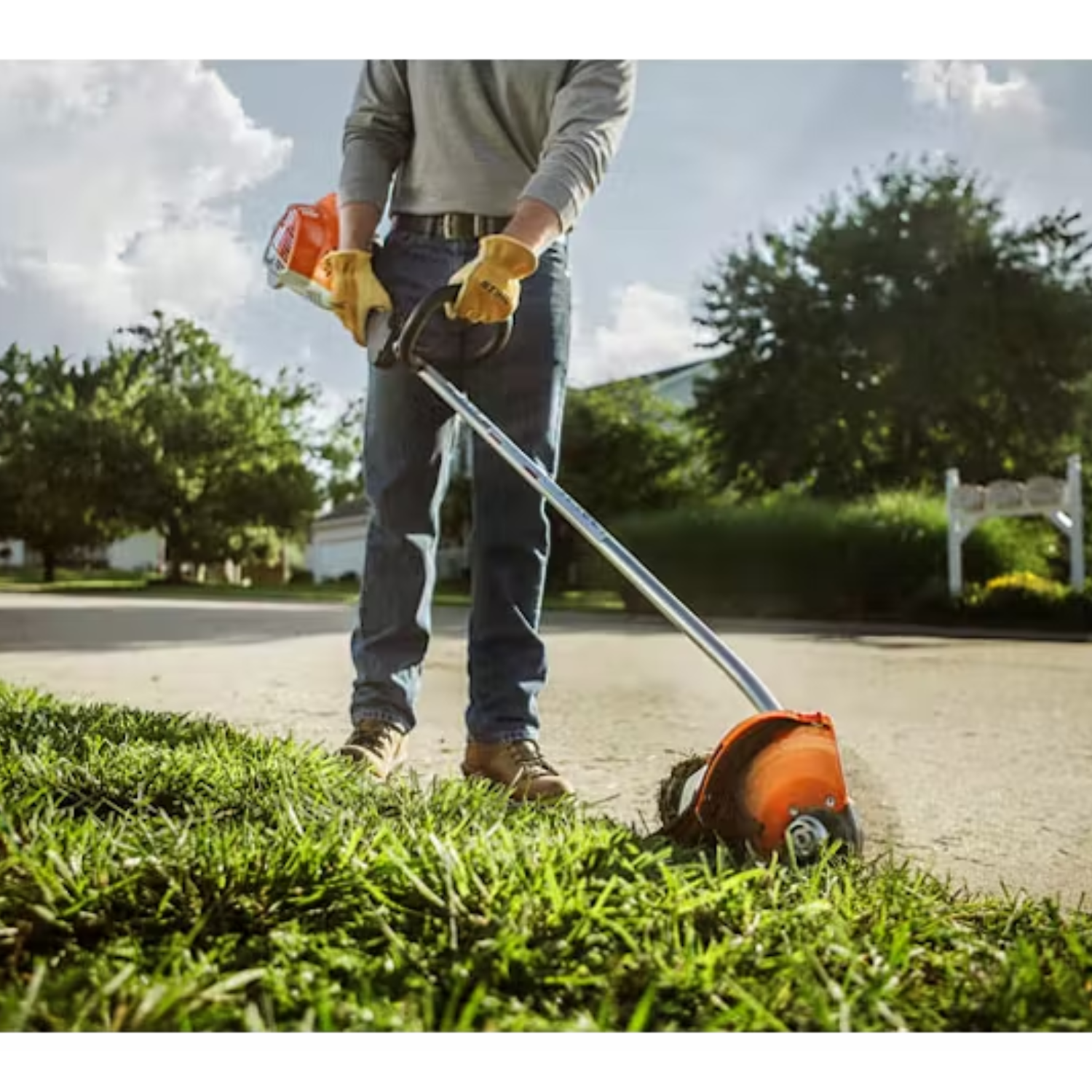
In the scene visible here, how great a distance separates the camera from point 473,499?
1860 millimetres

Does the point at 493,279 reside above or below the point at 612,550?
above

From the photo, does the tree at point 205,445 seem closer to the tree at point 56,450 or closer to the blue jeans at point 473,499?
the tree at point 56,450

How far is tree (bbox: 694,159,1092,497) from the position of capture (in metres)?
4.97

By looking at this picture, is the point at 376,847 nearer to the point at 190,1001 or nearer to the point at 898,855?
the point at 190,1001

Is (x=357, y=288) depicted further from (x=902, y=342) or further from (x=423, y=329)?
(x=902, y=342)

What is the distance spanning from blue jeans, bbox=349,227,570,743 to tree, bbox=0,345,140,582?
0.95 m

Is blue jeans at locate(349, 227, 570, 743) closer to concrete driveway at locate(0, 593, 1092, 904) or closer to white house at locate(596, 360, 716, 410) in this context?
concrete driveway at locate(0, 593, 1092, 904)

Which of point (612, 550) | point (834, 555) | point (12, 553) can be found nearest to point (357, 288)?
point (612, 550)

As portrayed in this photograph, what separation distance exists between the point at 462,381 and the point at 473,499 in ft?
0.61

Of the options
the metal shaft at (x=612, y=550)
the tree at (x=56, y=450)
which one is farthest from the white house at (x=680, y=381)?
the metal shaft at (x=612, y=550)
